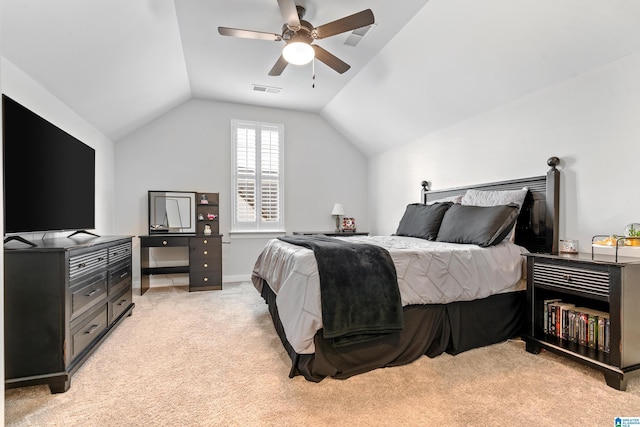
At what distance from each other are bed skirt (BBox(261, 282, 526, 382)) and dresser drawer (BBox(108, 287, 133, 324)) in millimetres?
1365

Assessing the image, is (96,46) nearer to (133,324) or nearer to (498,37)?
(133,324)

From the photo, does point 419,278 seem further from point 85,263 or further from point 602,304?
point 85,263

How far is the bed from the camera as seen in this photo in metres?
2.01

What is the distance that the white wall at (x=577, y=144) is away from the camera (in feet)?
7.64

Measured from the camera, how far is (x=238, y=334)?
9.21 feet

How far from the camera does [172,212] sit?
4.73 meters

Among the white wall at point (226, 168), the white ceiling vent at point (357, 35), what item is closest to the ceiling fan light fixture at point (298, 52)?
the white ceiling vent at point (357, 35)

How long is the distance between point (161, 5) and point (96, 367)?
281cm

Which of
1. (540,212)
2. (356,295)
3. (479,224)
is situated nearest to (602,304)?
(540,212)

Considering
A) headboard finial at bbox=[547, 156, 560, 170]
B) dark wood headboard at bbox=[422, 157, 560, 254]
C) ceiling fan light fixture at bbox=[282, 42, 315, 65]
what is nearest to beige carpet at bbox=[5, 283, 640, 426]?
dark wood headboard at bbox=[422, 157, 560, 254]

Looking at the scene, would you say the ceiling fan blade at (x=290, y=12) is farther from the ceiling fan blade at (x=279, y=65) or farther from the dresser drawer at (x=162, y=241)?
the dresser drawer at (x=162, y=241)

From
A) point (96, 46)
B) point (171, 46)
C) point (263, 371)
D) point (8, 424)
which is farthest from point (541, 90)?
point (8, 424)

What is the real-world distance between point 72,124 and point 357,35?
117 inches

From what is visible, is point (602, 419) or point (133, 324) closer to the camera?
point (602, 419)
